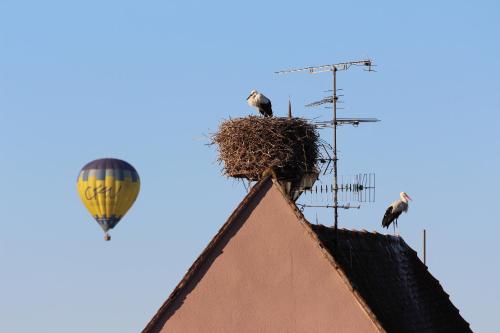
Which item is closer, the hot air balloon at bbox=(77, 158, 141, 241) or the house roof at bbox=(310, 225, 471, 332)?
the house roof at bbox=(310, 225, 471, 332)

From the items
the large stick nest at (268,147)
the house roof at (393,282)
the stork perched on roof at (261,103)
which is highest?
the stork perched on roof at (261,103)

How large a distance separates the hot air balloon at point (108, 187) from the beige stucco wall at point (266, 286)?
1989cm

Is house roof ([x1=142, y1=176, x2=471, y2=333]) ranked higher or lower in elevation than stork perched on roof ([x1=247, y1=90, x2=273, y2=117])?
lower

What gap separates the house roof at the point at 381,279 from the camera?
36.6 meters

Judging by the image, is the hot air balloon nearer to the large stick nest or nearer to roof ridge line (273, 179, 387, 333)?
the large stick nest

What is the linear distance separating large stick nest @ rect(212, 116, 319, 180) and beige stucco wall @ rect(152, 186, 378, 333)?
262 cm

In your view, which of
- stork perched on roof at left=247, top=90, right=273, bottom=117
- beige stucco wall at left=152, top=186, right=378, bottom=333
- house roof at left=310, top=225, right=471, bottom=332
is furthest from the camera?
stork perched on roof at left=247, top=90, right=273, bottom=117

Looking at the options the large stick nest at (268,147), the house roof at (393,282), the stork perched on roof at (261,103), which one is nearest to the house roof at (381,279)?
the house roof at (393,282)

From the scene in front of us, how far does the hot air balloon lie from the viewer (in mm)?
57500

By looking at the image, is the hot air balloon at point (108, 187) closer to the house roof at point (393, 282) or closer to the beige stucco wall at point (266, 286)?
the house roof at point (393, 282)

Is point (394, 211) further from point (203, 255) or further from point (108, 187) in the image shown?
point (108, 187)

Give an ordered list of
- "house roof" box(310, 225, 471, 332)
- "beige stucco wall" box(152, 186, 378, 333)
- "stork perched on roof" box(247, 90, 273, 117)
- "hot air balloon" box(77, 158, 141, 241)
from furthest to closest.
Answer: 1. "hot air balloon" box(77, 158, 141, 241)
2. "stork perched on roof" box(247, 90, 273, 117)
3. "house roof" box(310, 225, 471, 332)
4. "beige stucco wall" box(152, 186, 378, 333)

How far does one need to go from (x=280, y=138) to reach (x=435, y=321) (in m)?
6.52

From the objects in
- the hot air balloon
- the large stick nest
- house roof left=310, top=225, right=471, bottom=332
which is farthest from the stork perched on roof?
the hot air balloon
